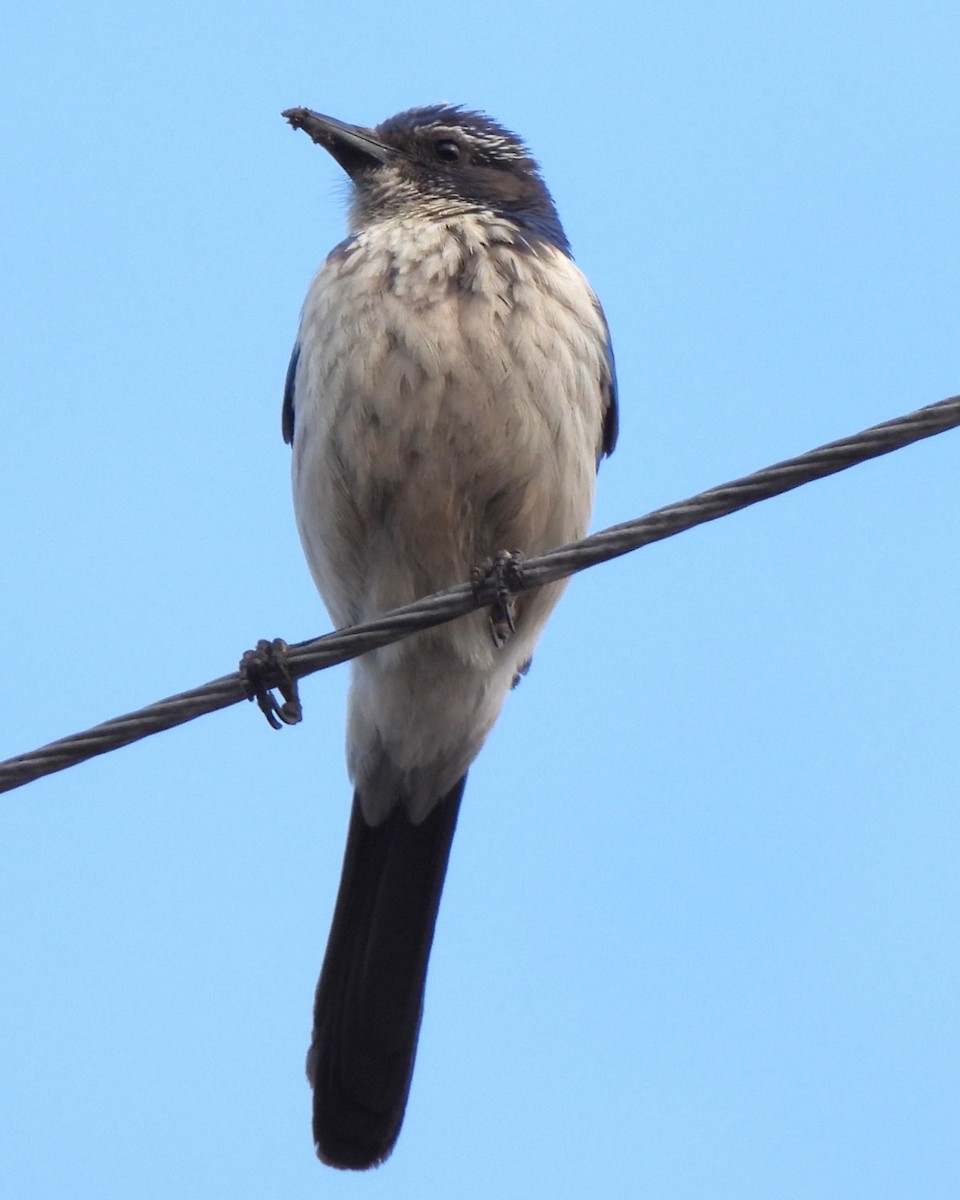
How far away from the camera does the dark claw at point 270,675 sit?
6.18m

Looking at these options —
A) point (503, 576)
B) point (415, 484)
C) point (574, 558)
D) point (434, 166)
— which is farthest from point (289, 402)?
point (574, 558)

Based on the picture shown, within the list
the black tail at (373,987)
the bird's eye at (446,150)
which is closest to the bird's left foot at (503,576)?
the black tail at (373,987)

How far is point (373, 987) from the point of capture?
7.65 metres

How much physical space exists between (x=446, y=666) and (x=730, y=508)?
8.99ft

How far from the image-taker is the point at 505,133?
8859mm

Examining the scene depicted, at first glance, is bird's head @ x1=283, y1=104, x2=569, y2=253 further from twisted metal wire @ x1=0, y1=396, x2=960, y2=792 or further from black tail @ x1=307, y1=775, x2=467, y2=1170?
twisted metal wire @ x1=0, y1=396, x2=960, y2=792

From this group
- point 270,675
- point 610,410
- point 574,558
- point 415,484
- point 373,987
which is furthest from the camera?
point 610,410

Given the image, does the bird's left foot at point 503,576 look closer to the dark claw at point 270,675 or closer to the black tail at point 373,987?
the dark claw at point 270,675

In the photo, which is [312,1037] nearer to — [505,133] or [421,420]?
[421,420]

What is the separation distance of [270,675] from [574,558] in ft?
4.61

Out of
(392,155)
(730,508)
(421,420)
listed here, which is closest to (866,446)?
(730,508)

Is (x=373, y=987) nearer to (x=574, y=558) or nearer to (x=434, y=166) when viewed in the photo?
(x=574, y=558)

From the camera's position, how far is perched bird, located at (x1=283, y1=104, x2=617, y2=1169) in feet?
22.7

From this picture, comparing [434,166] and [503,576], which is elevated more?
[434,166]
